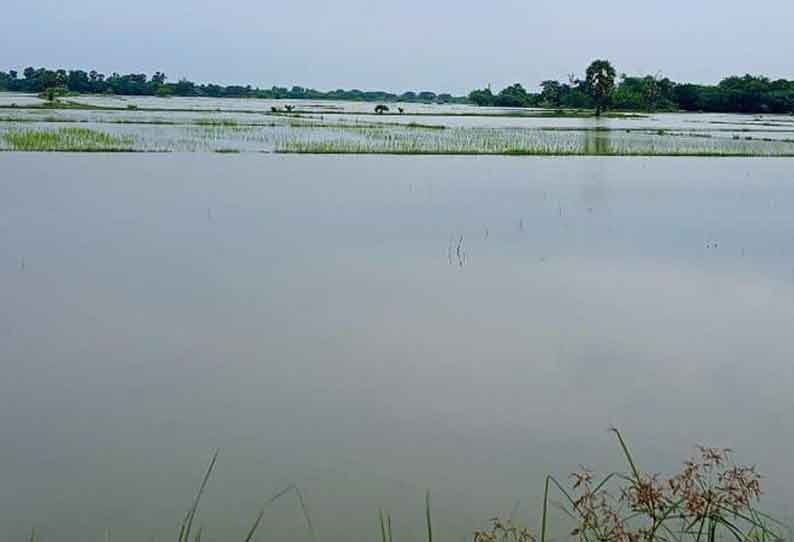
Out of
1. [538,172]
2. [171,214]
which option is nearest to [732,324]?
[171,214]

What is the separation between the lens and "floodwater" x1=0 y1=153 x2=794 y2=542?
7.61 feet

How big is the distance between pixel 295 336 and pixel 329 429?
3.00 ft

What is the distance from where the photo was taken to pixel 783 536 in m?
2.10

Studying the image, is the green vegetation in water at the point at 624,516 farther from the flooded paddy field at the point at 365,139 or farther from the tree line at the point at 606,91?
the tree line at the point at 606,91

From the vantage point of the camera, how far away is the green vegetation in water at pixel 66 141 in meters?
10.2

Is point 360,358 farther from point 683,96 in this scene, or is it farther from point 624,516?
point 683,96

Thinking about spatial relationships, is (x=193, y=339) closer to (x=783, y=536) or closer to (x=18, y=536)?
(x=18, y=536)

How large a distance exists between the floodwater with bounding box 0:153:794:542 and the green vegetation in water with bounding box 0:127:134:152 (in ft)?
11.7

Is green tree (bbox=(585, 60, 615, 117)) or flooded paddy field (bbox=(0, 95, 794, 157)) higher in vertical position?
green tree (bbox=(585, 60, 615, 117))

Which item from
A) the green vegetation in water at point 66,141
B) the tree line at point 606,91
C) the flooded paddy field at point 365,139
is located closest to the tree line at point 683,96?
the tree line at point 606,91

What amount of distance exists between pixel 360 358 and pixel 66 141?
339 inches

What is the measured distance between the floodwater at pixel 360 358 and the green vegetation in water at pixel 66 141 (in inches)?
141

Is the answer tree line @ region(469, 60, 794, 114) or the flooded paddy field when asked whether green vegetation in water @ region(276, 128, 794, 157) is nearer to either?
the flooded paddy field

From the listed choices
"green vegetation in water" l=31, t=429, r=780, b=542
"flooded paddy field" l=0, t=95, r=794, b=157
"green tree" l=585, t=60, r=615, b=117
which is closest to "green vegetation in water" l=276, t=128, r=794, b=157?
"flooded paddy field" l=0, t=95, r=794, b=157
